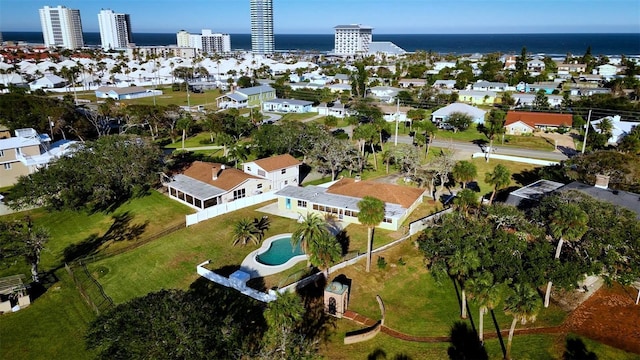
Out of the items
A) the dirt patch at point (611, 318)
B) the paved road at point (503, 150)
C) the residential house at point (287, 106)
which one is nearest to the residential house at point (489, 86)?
the residential house at point (287, 106)

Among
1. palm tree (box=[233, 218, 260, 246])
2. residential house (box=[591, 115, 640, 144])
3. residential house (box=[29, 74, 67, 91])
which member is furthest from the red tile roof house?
residential house (box=[29, 74, 67, 91])

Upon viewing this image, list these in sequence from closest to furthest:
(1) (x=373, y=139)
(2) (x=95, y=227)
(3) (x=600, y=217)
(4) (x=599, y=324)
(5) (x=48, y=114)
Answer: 1. (4) (x=599, y=324)
2. (3) (x=600, y=217)
3. (2) (x=95, y=227)
4. (1) (x=373, y=139)
5. (5) (x=48, y=114)

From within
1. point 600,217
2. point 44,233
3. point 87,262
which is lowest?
point 87,262

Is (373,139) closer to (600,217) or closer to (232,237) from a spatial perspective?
(232,237)

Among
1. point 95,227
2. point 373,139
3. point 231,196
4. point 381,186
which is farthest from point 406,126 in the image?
point 95,227

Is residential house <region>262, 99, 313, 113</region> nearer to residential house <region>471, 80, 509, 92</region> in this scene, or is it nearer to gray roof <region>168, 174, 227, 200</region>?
residential house <region>471, 80, 509, 92</region>

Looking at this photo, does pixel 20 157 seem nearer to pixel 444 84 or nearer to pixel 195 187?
pixel 195 187

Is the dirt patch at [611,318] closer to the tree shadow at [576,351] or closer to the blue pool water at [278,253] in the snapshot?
the tree shadow at [576,351]
